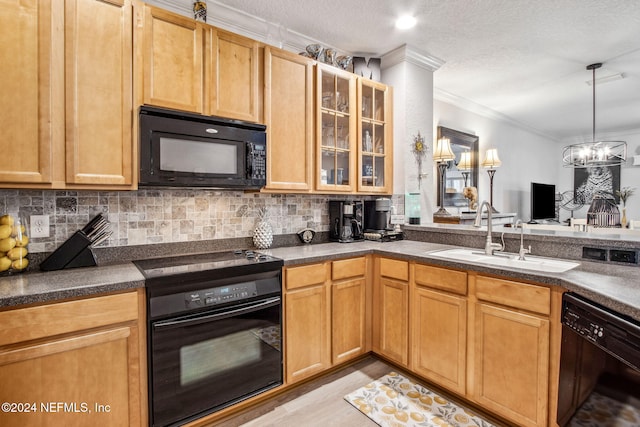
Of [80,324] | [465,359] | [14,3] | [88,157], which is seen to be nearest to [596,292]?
[465,359]

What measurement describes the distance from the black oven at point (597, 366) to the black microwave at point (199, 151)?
5.99ft

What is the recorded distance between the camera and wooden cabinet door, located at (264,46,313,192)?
2.32 metres

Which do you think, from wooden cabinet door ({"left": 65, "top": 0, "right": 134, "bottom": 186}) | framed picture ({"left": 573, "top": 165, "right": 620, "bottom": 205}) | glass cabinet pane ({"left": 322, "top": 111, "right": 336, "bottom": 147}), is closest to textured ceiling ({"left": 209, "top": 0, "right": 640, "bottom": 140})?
glass cabinet pane ({"left": 322, "top": 111, "right": 336, "bottom": 147})

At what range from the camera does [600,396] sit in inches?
50.4

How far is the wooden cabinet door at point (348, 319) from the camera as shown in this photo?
2.35m

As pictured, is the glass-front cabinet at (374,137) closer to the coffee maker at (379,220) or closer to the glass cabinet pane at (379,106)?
the glass cabinet pane at (379,106)

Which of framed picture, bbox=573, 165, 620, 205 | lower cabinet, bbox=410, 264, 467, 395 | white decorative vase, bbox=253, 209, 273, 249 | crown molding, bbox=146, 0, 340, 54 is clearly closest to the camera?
lower cabinet, bbox=410, 264, 467, 395

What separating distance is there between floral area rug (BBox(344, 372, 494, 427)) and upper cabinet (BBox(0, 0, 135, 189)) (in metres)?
1.94

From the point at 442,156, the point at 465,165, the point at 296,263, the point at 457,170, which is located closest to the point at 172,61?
the point at 296,263

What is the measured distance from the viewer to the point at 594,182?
7148 mm

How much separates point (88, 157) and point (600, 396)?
255 centimetres

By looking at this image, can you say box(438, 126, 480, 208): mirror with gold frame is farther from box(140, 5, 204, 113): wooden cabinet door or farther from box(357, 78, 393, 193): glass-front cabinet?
box(140, 5, 204, 113): wooden cabinet door

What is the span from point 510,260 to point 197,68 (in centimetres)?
233

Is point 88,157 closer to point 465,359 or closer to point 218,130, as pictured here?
point 218,130
